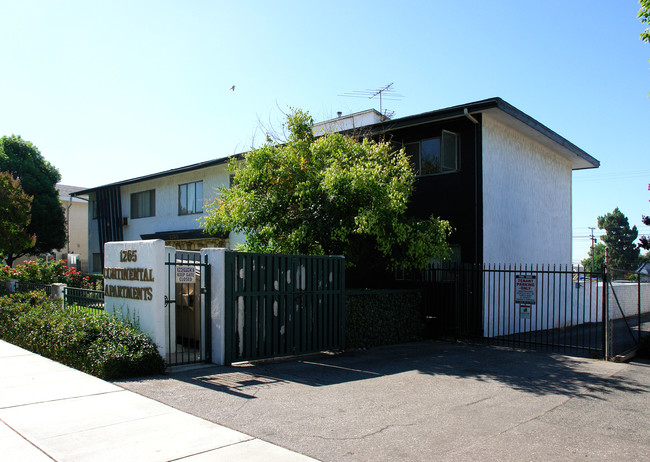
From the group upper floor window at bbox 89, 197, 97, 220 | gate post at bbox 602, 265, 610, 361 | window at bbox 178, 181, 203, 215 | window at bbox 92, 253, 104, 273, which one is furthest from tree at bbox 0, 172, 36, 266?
gate post at bbox 602, 265, 610, 361

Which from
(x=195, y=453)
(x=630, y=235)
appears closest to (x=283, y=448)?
(x=195, y=453)

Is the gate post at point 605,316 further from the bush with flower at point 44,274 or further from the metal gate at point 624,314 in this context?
the bush with flower at point 44,274

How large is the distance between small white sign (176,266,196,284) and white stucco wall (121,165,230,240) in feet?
39.2

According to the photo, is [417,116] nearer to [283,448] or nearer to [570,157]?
[570,157]

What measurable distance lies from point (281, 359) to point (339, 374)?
1600 millimetres

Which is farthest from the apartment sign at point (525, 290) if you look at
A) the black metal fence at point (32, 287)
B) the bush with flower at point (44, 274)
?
the bush with flower at point (44, 274)

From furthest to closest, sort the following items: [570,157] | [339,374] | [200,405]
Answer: [570,157], [339,374], [200,405]

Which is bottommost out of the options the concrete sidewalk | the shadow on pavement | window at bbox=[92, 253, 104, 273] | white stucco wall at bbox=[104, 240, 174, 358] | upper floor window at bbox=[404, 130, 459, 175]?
the shadow on pavement

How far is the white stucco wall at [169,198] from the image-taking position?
21.6 meters

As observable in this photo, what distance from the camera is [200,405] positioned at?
6.49 metres

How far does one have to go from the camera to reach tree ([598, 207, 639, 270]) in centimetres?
6994

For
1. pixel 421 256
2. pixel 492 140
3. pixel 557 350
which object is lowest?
pixel 557 350

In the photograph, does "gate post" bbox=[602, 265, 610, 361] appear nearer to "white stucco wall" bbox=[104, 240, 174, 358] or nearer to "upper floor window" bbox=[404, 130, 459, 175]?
"upper floor window" bbox=[404, 130, 459, 175]

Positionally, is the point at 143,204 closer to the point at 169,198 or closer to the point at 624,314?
the point at 169,198
